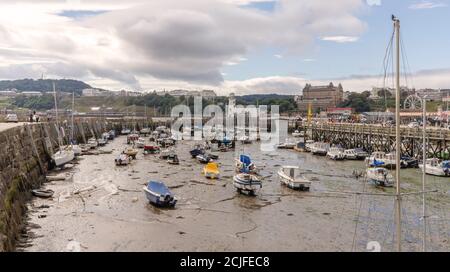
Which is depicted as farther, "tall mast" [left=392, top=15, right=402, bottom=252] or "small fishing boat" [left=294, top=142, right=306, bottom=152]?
"small fishing boat" [left=294, top=142, right=306, bottom=152]

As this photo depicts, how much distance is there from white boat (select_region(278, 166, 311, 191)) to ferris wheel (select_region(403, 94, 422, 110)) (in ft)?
292

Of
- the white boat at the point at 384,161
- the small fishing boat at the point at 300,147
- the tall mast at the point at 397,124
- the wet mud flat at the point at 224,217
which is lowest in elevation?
the wet mud flat at the point at 224,217

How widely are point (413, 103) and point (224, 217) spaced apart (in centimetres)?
10341

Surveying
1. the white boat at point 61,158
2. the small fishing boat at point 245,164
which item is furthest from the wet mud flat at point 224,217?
the white boat at point 61,158

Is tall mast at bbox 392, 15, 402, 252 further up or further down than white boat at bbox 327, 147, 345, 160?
further up

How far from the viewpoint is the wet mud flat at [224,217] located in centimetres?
2133

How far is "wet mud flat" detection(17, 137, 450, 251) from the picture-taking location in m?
21.3

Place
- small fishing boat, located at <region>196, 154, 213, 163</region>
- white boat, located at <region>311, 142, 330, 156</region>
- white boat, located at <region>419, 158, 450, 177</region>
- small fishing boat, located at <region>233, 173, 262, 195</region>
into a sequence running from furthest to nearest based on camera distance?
white boat, located at <region>311, 142, 330, 156</region>
small fishing boat, located at <region>196, 154, 213, 163</region>
white boat, located at <region>419, 158, 450, 177</region>
small fishing boat, located at <region>233, 173, 262, 195</region>

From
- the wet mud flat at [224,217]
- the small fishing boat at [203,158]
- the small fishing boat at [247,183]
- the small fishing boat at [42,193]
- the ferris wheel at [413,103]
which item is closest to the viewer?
the wet mud flat at [224,217]

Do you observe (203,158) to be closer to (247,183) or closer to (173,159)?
(173,159)

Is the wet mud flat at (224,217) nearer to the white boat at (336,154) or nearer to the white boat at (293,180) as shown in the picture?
the white boat at (293,180)

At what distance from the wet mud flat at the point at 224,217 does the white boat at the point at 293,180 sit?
73 cm

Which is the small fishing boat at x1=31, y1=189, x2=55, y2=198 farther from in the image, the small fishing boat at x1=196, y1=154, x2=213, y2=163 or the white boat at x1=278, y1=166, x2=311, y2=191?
the small fishing boat at x1=196, y1=154, x2=213, y2=163

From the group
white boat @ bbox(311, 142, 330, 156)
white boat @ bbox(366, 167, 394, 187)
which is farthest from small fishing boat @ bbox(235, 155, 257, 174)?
white boat @ bbox(311, 142, 330, 156)
